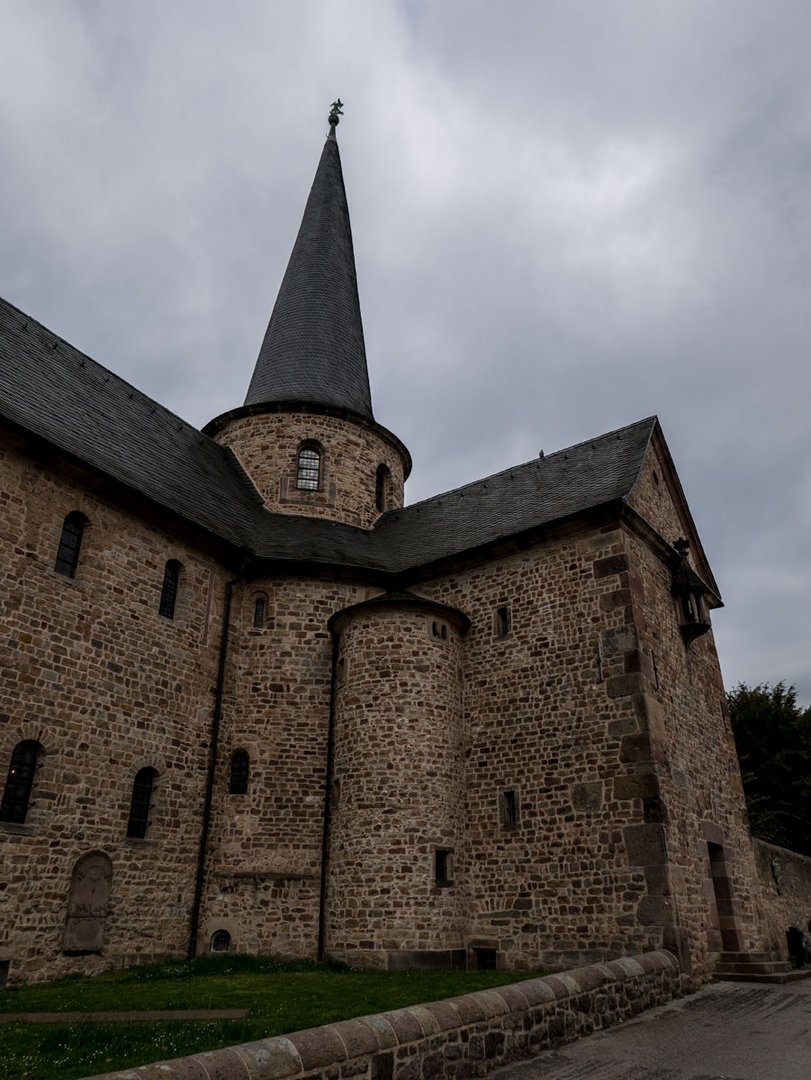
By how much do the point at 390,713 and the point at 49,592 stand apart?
648 cm

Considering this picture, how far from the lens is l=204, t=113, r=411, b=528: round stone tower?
20859mm

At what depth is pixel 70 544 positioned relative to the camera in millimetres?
13492

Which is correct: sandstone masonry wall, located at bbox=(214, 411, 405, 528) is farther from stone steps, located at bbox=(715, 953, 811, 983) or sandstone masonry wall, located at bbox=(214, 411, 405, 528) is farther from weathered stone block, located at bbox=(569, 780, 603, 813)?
stone steps, located at bbox=(715, 953, 811, 983)

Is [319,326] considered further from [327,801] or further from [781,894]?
[781,894]

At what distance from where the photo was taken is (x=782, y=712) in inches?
1265

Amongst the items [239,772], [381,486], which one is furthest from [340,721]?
[381,486]

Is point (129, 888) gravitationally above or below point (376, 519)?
below

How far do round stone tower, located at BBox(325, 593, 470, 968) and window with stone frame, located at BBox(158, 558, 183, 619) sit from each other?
3.40 metres

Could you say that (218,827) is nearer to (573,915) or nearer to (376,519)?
(573,915)

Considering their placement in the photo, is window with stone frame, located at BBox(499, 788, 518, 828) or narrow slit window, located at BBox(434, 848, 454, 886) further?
window with stone frame, located at BBox(499, 788, 518, 828)

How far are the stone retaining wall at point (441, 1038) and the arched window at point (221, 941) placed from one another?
7231mm

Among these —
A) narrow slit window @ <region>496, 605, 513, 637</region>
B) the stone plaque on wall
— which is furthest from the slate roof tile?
the stone plaque on wall

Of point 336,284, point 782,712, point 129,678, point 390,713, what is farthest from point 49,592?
point 782,712

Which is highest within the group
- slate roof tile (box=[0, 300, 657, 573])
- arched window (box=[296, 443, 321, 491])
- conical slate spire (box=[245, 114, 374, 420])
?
conical slate spire (box=[245, 114, 374, 420])
